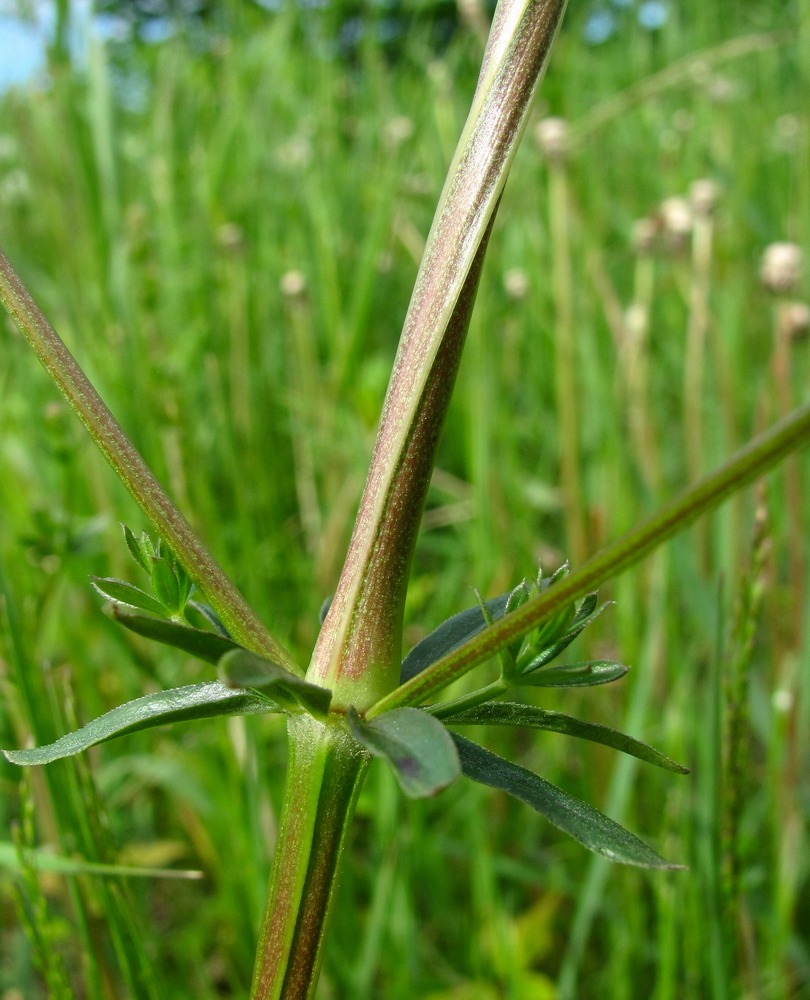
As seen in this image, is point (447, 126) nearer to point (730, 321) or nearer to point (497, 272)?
point (497, 272)

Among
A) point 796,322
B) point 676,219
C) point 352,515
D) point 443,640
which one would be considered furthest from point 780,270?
point 443,640

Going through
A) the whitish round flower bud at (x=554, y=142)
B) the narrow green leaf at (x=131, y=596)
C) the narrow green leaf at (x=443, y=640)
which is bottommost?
the narrow green leaf at (x=443, y=640)

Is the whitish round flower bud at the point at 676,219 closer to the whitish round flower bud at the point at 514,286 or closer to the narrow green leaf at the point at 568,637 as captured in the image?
the whitish round flower bud at the point at 514,286

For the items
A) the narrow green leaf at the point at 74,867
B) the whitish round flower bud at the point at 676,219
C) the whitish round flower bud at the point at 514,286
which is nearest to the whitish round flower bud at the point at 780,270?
the whitish round flower bud at the point at 676,219

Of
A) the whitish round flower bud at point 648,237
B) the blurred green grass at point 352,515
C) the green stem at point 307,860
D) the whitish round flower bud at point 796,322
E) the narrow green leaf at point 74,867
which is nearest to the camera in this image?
the green stem at point 307,860

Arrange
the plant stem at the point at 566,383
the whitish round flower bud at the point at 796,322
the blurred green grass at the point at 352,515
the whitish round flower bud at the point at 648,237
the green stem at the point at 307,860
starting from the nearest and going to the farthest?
the green stem at the point at 307,860
the blurred green grass at the point at 352,515
the whitish round flower bud at the point at 796,322
the plant stem at the point at 566,383
the whitish round flower bud at the point at 648,237

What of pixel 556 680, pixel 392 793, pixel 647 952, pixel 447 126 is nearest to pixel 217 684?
pixel 556 680

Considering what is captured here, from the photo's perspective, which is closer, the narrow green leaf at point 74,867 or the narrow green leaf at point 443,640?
the narrow green leaf at point 443,640
